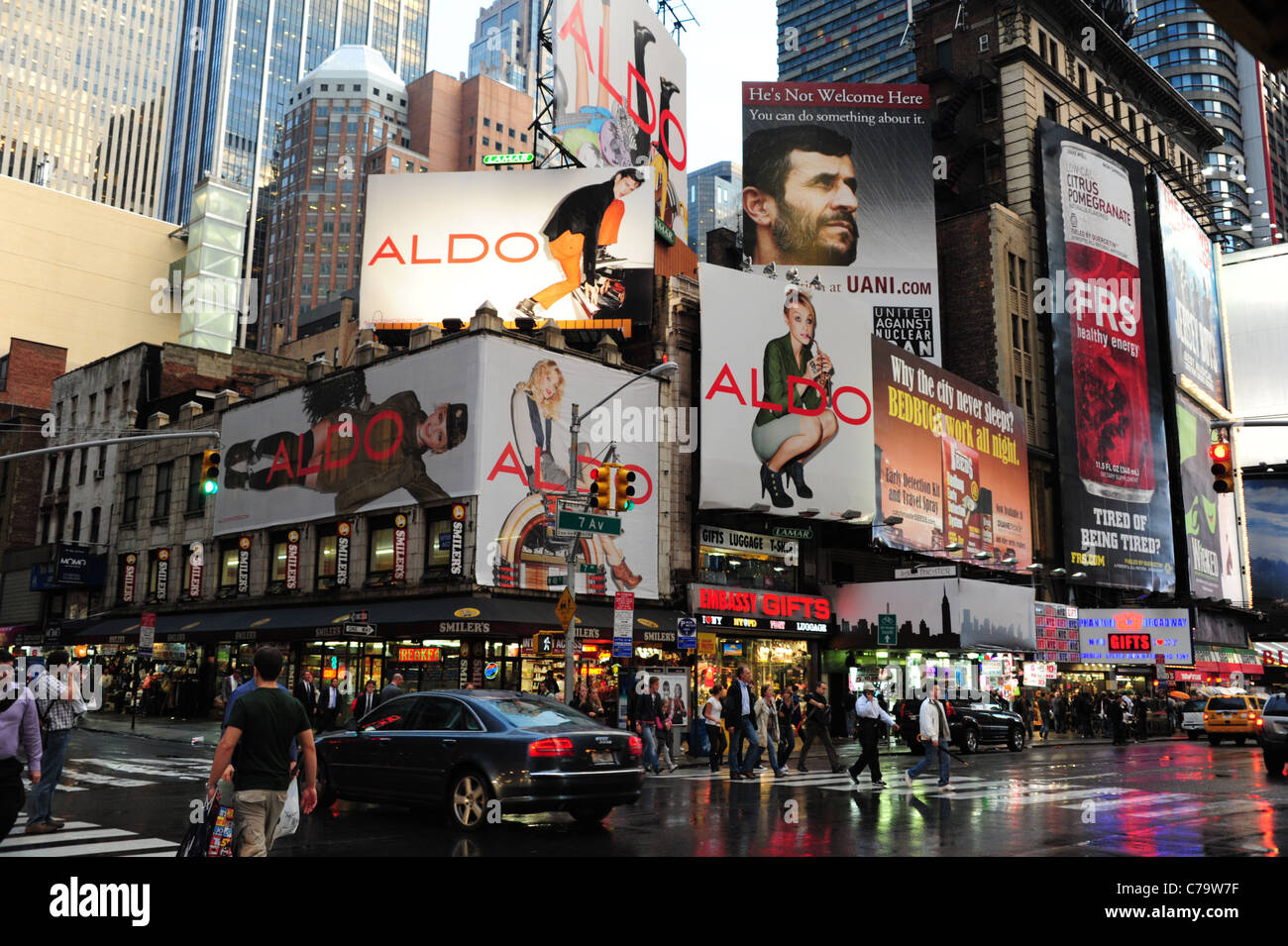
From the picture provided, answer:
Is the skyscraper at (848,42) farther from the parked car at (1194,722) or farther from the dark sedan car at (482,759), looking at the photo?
the dark sedan car at (482,759)

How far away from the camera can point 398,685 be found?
2320 centimetres

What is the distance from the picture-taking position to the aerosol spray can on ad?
5931 centimetres

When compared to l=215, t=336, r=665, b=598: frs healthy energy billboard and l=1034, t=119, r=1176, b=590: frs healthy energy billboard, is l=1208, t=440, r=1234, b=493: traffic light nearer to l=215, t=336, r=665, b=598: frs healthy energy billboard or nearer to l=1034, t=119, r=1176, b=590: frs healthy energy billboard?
l=215, t=336, r=665, b=598: frs healthy energy billboard

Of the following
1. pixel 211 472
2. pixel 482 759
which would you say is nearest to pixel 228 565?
pixel 211 472

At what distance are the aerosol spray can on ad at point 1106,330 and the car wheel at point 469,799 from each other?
170 feet

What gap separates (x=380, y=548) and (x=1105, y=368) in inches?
1721

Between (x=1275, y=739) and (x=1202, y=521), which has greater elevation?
(x=1202, y=521)

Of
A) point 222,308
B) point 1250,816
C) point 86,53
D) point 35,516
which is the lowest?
point 1250,816

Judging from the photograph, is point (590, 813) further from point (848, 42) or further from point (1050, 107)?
point (848, 42)

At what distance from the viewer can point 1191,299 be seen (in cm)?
7106

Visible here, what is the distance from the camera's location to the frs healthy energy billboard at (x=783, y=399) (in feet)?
121

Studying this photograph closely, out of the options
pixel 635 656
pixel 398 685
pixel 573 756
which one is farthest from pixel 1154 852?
pixel 635 656

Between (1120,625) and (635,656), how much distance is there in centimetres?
2918
